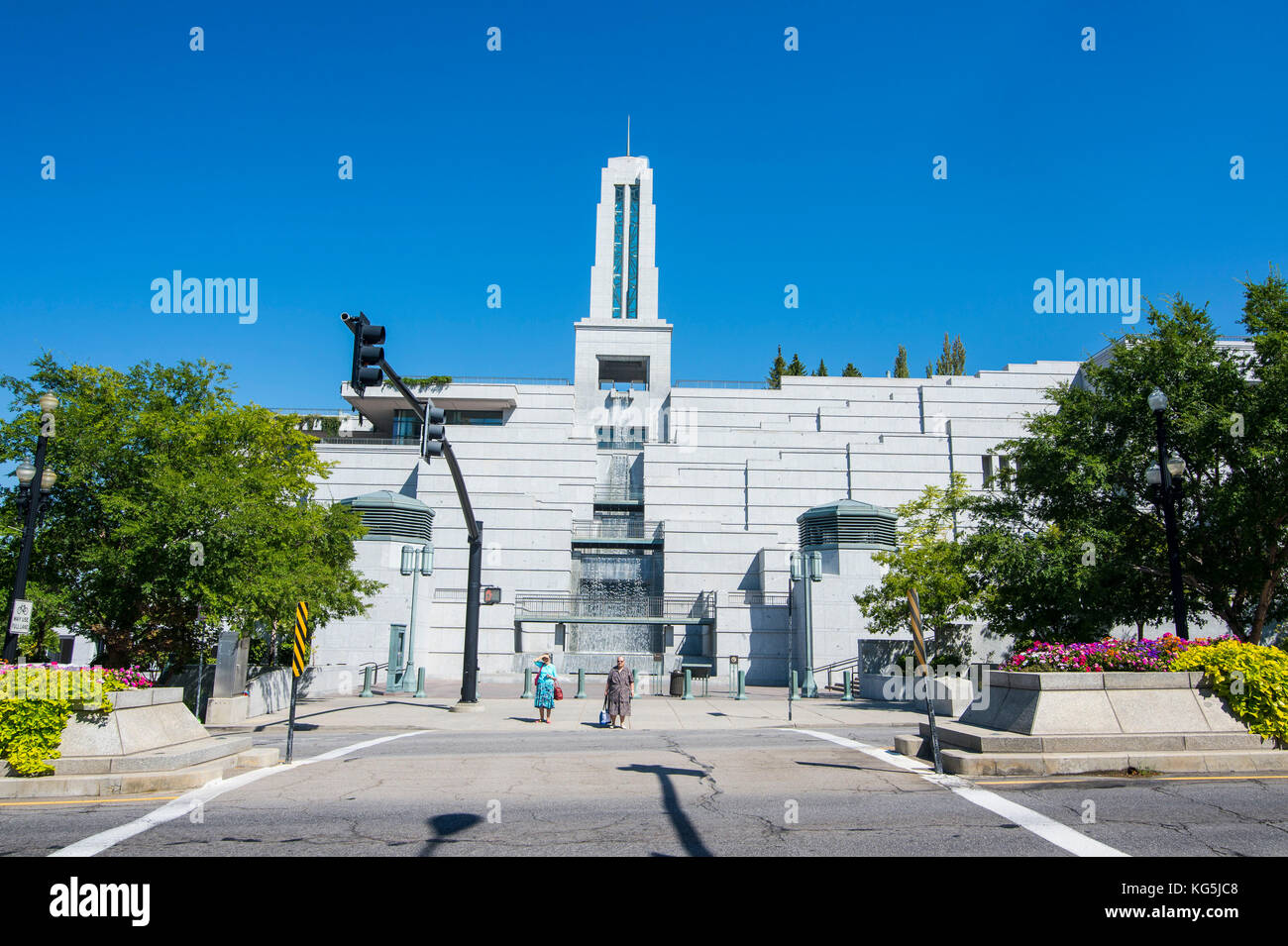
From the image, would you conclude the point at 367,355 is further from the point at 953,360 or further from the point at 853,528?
the point at 953,360

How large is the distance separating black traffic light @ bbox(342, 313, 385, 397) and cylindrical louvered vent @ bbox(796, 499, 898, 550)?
89.3 ft

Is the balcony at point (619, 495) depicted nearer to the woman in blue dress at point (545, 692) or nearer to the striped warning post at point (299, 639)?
the woman in blue dress at point (545, 692)

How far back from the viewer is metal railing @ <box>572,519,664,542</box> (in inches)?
1893

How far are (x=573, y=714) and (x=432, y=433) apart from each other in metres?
10.6

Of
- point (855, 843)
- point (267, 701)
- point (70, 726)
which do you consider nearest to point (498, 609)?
point (267, 701)

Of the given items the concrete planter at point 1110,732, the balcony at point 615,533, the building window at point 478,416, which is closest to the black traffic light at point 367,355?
the concrete planter at point 1110,732

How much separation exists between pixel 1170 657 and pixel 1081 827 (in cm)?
516

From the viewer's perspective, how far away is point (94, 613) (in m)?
18.3

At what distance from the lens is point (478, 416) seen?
60719mm

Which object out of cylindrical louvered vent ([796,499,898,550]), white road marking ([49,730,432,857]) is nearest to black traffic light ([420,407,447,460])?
white road marking ([49,730,432,857])

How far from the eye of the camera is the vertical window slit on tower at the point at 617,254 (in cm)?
6694

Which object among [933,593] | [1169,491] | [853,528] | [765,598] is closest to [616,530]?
[765,598]
